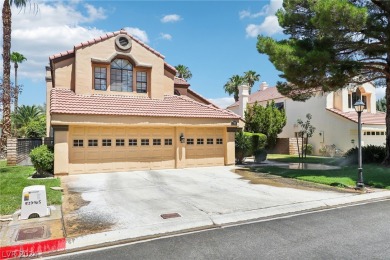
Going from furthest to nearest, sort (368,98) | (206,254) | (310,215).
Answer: (368,98) < (310,215) < (206,254)

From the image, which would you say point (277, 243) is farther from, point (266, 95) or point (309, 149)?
point (266, 95)

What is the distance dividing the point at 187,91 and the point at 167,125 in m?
7.27

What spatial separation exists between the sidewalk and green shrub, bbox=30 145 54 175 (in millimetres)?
1354

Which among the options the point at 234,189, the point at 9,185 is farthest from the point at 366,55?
the point at 9,185

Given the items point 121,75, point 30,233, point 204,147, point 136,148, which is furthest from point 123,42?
point 30,233

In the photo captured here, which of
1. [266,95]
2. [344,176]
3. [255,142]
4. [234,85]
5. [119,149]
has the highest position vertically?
[234,85]

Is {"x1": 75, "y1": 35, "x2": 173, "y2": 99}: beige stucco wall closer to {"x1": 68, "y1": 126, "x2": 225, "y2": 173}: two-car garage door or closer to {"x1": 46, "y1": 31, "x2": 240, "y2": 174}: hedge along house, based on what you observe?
{"x1": 46, "y1": 31, "x2": 240, "y2": 174}: hedge along house

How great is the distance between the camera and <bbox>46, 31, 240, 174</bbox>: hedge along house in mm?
14398

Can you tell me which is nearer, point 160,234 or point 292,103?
point 160,234

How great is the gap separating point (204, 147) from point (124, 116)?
205 inches

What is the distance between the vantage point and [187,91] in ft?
74.6

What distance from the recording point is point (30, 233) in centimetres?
612

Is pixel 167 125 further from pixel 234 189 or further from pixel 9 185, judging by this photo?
pixel 9 185

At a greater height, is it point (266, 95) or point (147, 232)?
point (266, 95)
